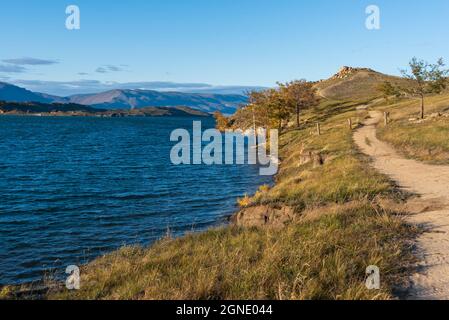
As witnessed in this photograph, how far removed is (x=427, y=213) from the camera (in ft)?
50.5

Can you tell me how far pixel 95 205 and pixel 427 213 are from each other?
2207 cm

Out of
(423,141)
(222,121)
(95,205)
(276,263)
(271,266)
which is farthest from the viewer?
(222,121)

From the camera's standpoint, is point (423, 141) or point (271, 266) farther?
point (423, 141)

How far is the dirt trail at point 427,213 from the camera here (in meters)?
9.01

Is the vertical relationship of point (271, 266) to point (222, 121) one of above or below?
below

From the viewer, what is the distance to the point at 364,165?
27.8 metres

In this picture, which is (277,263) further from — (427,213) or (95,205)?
(95,205)

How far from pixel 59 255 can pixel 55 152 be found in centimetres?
5284

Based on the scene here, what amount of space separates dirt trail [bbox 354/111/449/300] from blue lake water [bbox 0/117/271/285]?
1083 cm

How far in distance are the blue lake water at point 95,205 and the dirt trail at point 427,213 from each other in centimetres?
1083

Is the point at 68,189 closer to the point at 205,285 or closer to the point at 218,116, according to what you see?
the point at 205,285

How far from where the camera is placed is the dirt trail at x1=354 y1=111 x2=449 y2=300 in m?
9.01

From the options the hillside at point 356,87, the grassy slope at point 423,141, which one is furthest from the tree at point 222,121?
the grassy slope at point 423,141

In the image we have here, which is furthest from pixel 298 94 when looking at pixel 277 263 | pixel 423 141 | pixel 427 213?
pixel 277 263
